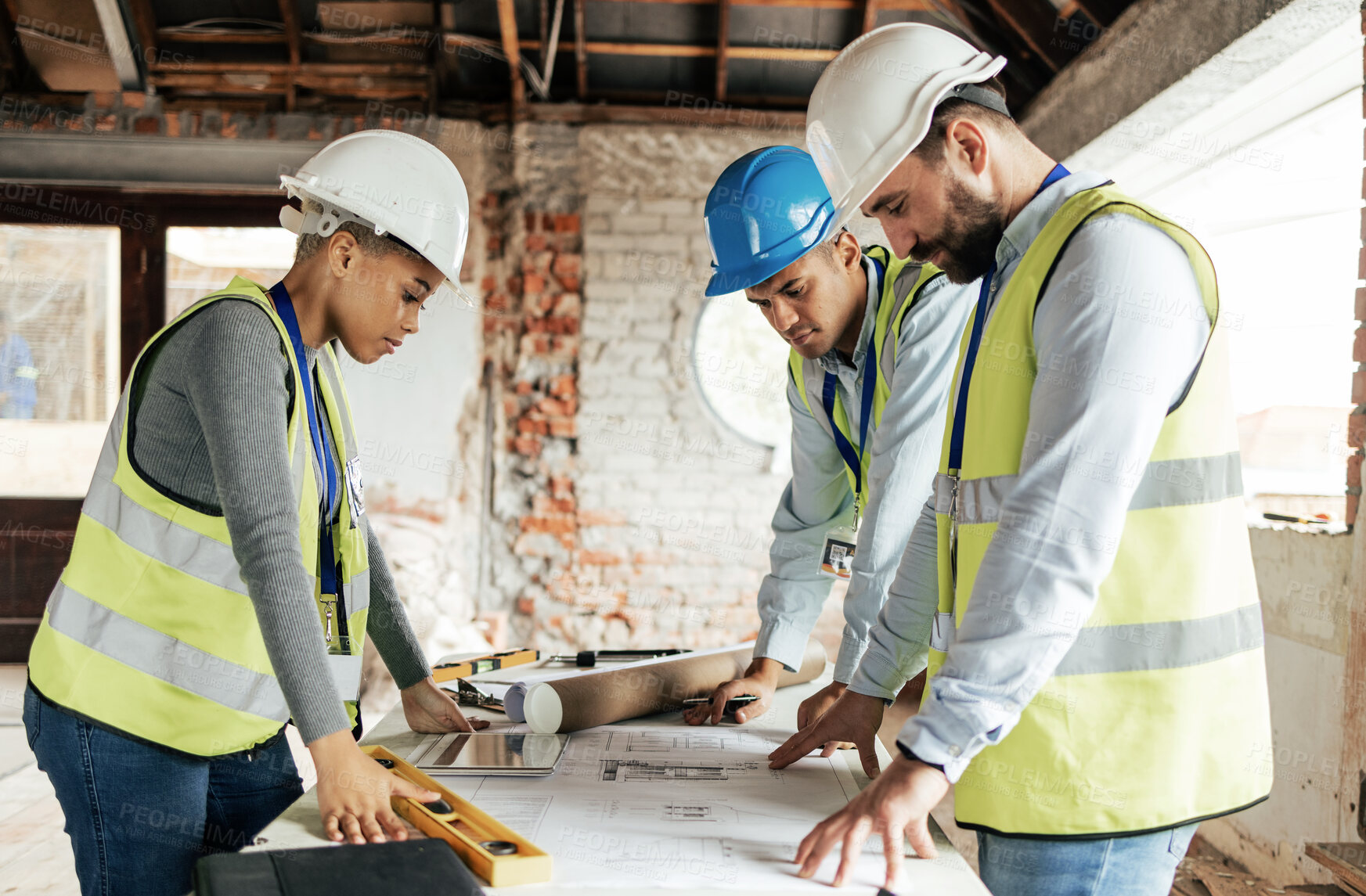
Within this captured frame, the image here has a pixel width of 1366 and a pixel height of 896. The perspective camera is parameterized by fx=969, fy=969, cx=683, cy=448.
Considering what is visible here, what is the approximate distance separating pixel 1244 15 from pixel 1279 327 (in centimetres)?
128

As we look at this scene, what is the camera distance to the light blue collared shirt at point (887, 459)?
158 centimetres

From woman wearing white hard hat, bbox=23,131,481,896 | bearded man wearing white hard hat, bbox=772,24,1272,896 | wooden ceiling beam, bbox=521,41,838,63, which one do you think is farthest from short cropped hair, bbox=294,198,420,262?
wooden ceiling beam, bbox=521,41,838,63

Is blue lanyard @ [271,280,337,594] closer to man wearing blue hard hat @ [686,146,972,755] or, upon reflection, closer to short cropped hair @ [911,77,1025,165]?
man wearing blue hard hat @ [686,146,972,755]

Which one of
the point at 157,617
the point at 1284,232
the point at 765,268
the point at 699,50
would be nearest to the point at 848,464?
the point at 765,268

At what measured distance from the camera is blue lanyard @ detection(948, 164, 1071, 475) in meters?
1.20

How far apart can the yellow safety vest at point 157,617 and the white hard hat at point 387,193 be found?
0.19m

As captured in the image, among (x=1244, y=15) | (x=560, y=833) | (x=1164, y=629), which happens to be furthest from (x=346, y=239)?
(x=1244, y=15)

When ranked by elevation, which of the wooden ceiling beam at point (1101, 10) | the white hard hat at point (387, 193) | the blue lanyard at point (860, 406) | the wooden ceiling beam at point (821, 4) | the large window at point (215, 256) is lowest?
the blue lanyard at point (860, 406)

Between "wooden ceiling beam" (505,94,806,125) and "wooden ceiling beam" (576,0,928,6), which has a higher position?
"wooden ceiling beam" (576,0,928,6)

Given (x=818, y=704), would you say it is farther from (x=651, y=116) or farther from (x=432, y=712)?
(x=651, y=116)

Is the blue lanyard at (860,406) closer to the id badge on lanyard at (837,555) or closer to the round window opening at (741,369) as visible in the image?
the id badge on lanyard at (837,555)

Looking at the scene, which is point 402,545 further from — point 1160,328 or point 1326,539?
point 1160,328

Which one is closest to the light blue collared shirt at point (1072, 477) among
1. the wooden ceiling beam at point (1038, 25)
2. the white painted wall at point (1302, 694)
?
the white painted wall at point (1302, 694)

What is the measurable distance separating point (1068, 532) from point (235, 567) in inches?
40.4
